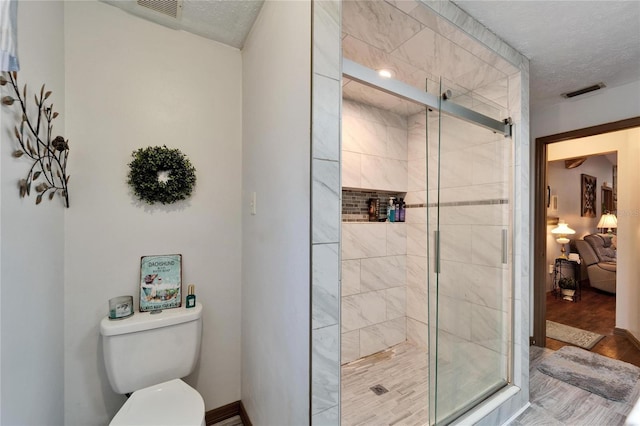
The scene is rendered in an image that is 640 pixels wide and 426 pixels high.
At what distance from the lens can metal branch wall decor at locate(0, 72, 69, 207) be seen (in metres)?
0.99

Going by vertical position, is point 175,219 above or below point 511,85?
below

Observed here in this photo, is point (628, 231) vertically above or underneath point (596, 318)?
above

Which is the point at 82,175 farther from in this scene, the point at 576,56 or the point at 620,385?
the point at 620,385

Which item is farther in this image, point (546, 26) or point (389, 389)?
point (389, 389)

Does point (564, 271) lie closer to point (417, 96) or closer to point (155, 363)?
point (417, 96)

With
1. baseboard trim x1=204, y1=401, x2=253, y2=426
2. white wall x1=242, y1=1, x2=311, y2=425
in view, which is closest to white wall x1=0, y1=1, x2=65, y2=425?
baseboard trim x1=204, y1=401, x2=253, y2=426

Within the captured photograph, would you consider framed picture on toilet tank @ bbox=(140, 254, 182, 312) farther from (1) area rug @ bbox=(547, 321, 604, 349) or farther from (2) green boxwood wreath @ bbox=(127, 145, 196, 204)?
(1) area rug @ bbox=(547, 321, 604, 349)

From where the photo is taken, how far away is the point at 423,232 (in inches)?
105

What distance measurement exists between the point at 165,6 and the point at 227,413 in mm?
2458

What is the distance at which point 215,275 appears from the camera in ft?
5.61

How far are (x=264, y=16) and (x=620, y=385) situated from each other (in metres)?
3.59

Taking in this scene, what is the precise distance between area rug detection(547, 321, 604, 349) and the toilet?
141 inches

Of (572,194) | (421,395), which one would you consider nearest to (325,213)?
(421,395)

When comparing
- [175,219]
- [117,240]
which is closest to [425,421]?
[175,219]
